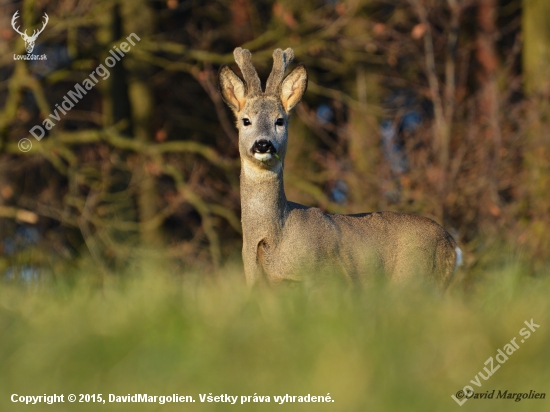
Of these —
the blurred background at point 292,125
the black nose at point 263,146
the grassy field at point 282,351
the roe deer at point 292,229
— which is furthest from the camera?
the blurred background at point 292,125

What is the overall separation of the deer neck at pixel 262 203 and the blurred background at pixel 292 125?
3.30m

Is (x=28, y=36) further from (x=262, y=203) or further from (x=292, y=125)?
(x=262, y=203)

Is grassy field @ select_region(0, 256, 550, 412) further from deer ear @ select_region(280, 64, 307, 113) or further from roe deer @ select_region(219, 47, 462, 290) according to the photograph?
deer ear @ select_region(280, 64, 307, 113)

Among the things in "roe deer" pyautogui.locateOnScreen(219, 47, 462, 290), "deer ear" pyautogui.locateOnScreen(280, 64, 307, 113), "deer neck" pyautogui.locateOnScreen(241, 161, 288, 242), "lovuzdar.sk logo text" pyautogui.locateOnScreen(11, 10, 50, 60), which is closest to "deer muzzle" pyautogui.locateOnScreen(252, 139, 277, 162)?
"roe deer" pyautogui.locateOnScreen(219, 47, 462, 290)

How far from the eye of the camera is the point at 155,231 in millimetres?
16250

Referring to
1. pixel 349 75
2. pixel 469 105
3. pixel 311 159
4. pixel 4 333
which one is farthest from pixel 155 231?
pixel 4 333

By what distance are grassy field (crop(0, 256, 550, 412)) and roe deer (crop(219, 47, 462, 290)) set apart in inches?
47.7

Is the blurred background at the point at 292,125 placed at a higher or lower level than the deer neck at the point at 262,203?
higher

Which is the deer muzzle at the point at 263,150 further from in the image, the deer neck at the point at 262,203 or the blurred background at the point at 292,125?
the blurred background at the point at 292,125

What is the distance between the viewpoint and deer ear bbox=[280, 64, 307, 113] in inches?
265

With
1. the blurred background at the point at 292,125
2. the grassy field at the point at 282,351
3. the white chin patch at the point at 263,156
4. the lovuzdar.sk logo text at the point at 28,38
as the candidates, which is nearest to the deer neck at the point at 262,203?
the white chin patch at the point at 263,156

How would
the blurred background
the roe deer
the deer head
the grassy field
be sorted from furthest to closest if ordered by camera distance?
the blurred background
the deer head
the roe deer
the grassy field

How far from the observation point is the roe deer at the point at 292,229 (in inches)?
234

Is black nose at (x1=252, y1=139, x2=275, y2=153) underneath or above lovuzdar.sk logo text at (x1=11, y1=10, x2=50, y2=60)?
underneath
